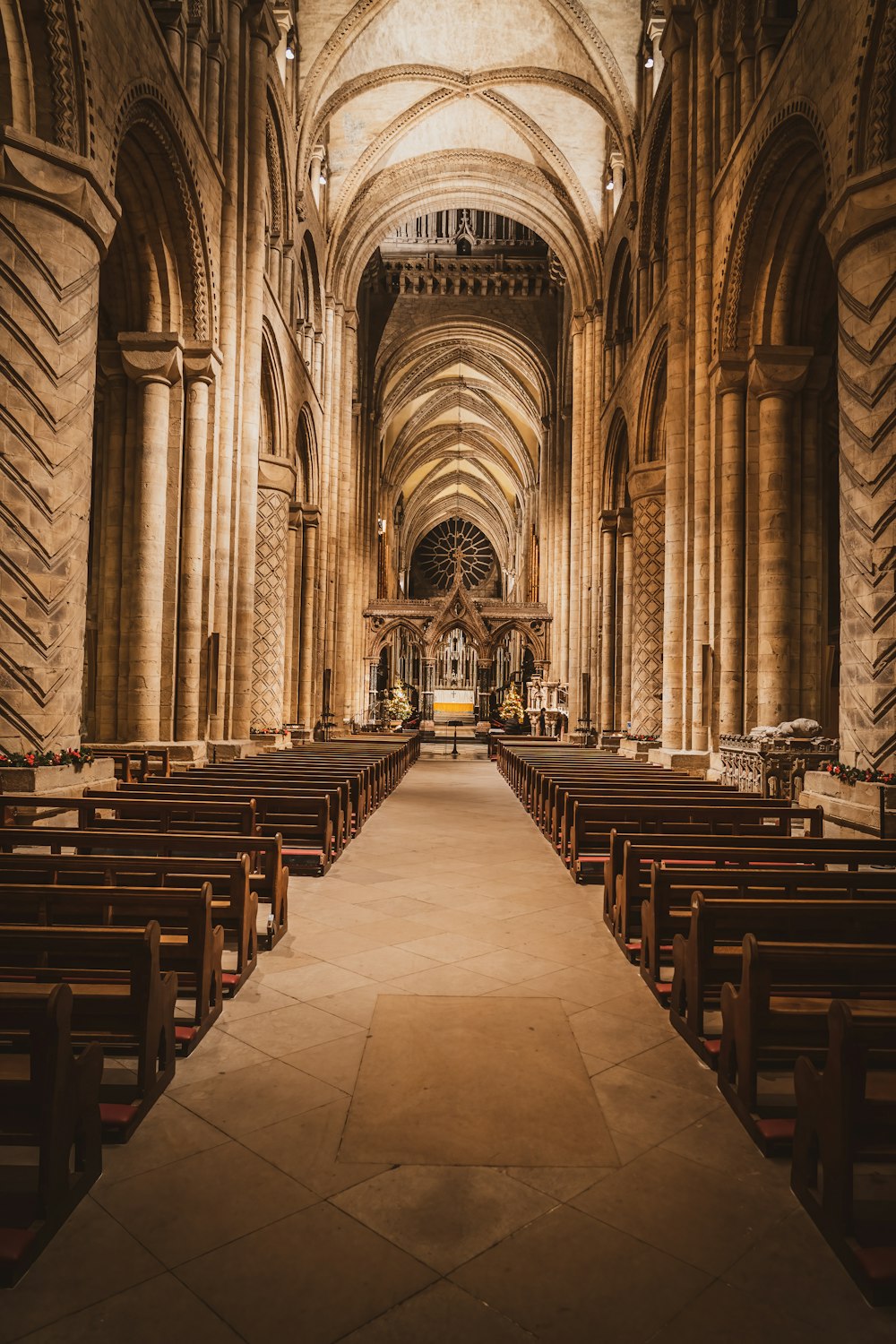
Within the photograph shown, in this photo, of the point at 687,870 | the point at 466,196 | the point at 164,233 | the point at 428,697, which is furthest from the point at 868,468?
the point at 428,697

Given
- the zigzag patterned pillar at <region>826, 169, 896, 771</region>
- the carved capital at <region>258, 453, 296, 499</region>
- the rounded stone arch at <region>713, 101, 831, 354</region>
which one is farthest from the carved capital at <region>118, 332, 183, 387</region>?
the zigzag patterned pillar at <region>826, 169, 896, 771</region>

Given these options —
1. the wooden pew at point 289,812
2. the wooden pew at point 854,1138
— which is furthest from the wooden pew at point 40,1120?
the wooden pew at point 289,812

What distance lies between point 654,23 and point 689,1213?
71.3 ft

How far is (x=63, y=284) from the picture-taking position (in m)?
7.27

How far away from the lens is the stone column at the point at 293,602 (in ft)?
69.0

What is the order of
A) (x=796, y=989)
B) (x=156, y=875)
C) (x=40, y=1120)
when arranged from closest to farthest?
(x=40, y=1120) < (x=796, y=989) < (x=156, y=875)

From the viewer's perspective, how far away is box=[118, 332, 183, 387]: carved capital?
11617 millimetres

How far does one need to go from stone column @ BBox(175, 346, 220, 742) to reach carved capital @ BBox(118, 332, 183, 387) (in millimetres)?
420

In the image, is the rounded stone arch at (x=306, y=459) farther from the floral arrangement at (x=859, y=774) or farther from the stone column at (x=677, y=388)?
the floral arrangement at (x=859, y=774)

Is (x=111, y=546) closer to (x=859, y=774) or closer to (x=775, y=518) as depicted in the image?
(x=775, y=518)

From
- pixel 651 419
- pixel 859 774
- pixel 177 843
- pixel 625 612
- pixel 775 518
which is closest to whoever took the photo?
pixel 177 843

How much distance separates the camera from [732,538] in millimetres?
11969

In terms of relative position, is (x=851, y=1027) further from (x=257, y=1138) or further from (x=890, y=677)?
(x=890, y=677)

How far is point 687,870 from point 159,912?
8.38ft
